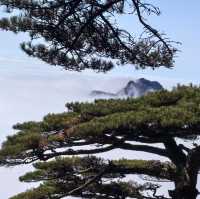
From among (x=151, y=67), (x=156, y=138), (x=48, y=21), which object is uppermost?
(x=48, y=21)

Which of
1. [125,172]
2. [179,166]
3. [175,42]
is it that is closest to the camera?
[179,166]

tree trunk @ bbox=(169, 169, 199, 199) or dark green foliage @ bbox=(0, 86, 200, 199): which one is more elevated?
dark green foliage @ bbox=(0, 86, 200, 199)

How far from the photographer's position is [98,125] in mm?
9617

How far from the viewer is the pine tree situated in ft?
32.0

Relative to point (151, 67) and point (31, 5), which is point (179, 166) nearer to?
point (151, 67)

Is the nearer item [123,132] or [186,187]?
[123,132]

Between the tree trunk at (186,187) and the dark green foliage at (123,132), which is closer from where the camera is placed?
the dark green foliage at (123,132)

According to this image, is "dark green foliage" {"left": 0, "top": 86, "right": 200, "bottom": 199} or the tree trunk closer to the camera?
"dark green foliage" {"left": 0, "top": 86, "right": 200, "bottom": 199}

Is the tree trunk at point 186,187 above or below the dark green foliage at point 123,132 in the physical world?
below

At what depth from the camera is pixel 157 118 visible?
31.0 feet

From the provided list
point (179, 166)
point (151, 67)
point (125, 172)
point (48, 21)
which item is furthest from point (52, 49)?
point (179, 166)

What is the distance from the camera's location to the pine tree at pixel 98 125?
976cm

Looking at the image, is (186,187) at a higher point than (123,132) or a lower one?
lower

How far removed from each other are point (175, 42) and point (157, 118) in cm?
536
